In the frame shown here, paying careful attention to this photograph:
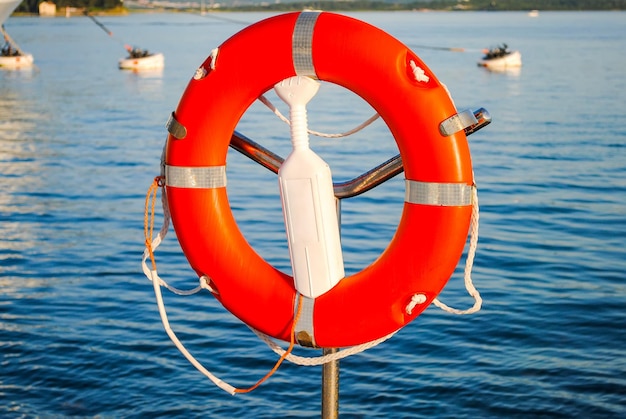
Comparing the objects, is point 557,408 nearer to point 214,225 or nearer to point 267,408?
point 267,408

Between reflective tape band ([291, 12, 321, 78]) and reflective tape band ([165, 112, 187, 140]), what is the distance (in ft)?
1.09

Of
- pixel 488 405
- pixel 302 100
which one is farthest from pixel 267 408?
pixel 302 100

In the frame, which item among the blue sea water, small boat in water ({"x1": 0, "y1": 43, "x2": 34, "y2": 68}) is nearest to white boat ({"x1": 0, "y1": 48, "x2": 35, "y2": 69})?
small boat in water ({"x1": 0, "y1": 43, "x2": 34, "y2": 68})

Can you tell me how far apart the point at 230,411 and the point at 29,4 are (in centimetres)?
9721

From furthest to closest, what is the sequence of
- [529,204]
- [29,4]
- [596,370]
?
[29,4], [529,204], [596,370]

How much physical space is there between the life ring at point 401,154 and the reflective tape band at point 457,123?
11 mm

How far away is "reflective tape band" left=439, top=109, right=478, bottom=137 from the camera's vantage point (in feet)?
7.99

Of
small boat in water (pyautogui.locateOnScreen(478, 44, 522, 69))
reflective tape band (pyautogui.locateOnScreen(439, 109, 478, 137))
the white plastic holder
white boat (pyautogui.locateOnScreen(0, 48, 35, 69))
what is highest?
reflective tape band (pyautogui.locateOnScreen(439, 109, 478, 137))

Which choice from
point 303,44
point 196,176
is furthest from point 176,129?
point 303,44

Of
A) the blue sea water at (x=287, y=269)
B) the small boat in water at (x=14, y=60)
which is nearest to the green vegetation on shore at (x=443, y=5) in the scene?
the small boat in water at (x=14, y=60)

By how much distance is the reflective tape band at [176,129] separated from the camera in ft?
8.62

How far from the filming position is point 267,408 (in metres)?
4.89

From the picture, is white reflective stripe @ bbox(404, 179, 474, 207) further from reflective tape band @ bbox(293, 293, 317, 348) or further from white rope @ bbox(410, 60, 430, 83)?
reflective tape band @ bbox(293, 293, 317, 348)

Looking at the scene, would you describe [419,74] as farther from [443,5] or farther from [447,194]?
[443,5]
